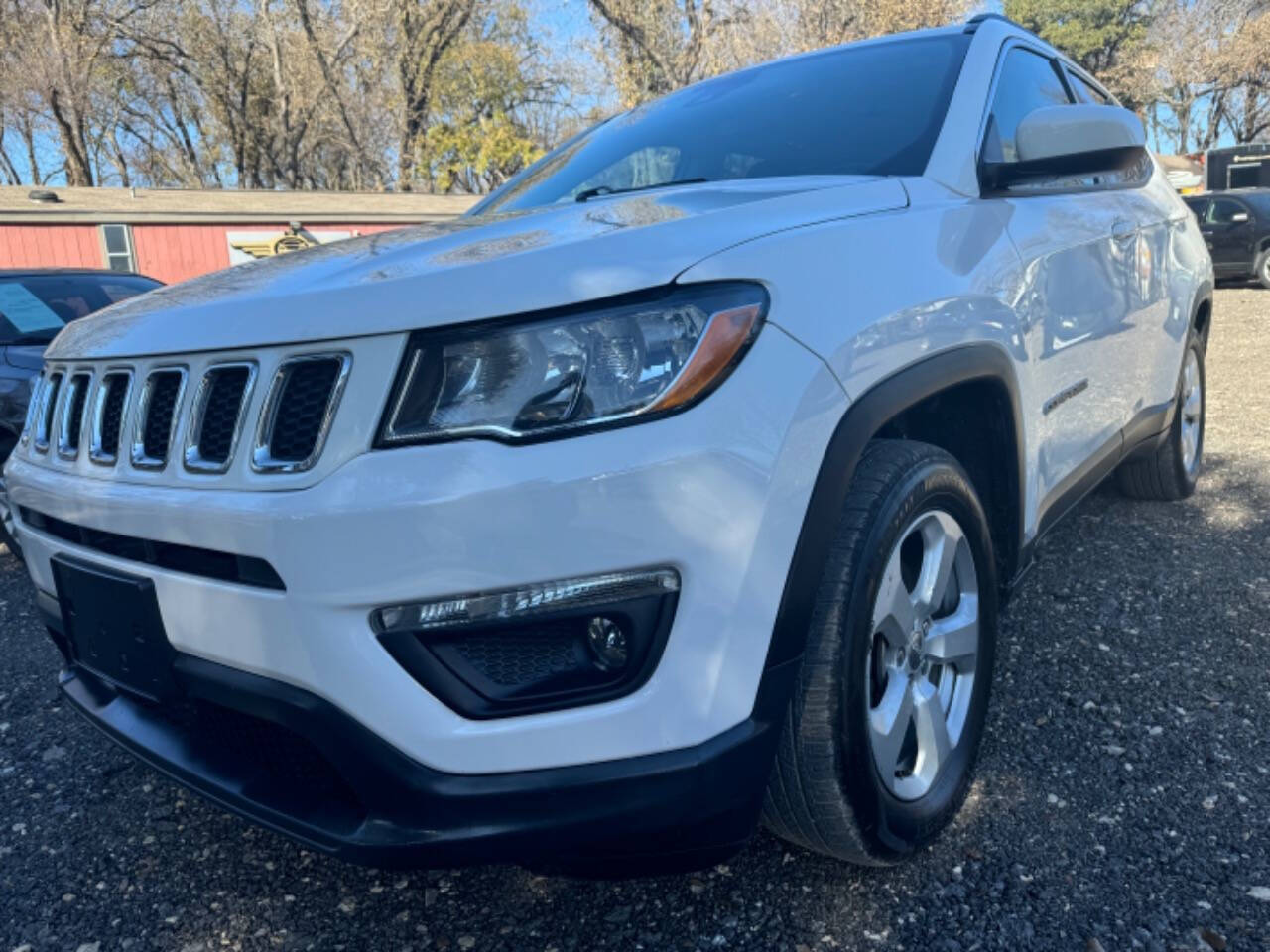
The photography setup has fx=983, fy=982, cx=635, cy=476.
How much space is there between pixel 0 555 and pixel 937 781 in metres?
4.72

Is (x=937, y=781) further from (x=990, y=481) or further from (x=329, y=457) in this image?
(x=329, y=457)

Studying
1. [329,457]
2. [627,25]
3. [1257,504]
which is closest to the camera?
[329,457]

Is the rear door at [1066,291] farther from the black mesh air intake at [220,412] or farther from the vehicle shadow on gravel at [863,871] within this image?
the black mesh air intake at [220,412]

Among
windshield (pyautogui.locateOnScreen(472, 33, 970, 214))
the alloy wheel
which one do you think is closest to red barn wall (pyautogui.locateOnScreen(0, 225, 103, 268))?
windshield (pyautogui.locateOnScreen(472, 33, 970, 214))

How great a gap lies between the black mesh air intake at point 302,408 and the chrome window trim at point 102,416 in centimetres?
44

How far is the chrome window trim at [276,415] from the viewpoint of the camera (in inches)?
56.6

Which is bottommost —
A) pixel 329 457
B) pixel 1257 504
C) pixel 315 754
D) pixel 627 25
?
pixel 1257 504

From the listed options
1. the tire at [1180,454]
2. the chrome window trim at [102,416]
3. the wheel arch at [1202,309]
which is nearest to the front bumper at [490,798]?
the chrome window trim at [102,416]

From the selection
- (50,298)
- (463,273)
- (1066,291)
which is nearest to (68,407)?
(463,273)

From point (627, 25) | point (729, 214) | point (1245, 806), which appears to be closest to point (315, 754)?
point (729, 214)

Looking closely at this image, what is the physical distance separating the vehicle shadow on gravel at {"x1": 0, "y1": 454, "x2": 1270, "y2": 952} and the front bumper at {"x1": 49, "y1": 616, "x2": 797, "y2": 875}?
0.43 meters

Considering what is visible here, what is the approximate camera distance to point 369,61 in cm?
2955

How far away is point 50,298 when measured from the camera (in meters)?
5.04

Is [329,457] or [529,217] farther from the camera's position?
[529,217]
